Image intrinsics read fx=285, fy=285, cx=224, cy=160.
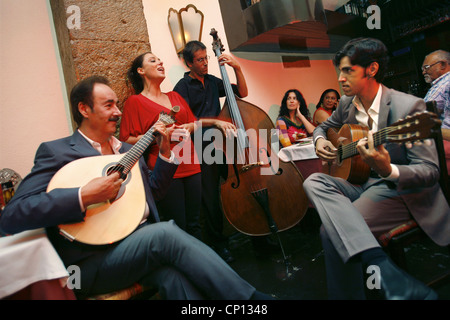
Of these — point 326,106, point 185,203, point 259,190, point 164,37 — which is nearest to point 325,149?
point 259,190

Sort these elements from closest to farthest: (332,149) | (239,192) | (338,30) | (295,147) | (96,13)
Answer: (332,149) → (239,192) → (96,13) → (295,147) → (338,30)

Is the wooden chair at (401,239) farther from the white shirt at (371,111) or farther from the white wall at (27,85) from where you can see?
the white wall at (27,85)

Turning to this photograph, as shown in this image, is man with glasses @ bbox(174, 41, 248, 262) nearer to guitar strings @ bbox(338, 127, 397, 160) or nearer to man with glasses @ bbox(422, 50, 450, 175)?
guitar strings @ bbox(338, 127, 397, 160)

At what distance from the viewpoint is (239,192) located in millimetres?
2029

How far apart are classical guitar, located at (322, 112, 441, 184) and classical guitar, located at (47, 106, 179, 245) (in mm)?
1139

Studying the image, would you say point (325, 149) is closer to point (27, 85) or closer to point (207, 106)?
point (207, 106)

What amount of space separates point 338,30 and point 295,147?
3.60 m

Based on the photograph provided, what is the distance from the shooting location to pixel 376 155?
4.27 ft

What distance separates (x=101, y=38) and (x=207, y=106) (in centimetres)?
102

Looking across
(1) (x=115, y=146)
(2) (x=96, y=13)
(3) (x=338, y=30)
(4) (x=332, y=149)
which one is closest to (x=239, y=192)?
(4) (x=332, y=149)

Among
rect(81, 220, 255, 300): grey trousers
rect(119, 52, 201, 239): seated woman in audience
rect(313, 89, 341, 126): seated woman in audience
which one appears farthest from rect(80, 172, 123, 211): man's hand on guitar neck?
rect(313, 89, 341, 126): seated woman in audience

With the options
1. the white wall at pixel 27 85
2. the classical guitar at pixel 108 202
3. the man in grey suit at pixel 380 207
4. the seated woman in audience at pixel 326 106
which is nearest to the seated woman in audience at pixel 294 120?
the seated woman in audience at pixel 326 106

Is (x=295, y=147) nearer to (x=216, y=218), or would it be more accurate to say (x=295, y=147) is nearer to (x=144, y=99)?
(x=216, y=218)

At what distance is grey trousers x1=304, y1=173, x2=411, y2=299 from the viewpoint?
50.3 inches
